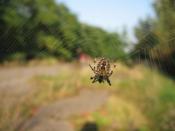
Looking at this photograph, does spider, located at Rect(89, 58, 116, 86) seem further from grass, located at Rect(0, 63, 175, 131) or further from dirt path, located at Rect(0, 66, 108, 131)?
dirt path, located at Rect(0, 66, 108, 131)

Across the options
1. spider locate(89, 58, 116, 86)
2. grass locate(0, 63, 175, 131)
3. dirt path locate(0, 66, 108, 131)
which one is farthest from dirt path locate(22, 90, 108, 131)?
spider locate(89, 58, 116, 86)

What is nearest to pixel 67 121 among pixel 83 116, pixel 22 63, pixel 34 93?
pixel 83 116

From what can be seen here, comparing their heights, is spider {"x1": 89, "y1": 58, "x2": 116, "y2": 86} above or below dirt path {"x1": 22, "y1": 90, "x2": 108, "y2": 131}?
below

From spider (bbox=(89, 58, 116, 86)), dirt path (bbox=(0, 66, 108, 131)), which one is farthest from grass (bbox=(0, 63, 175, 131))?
spider (bbox=(89, 58, 116, 86))

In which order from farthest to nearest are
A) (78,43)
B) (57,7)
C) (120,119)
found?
(57,7) → (120,119) → (78,43)

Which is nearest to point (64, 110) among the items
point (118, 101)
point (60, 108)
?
point (60, 108)

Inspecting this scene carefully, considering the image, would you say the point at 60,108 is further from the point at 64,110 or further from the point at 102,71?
the point at 102,71

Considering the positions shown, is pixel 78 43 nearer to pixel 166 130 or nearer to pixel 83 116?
pixel 166 130

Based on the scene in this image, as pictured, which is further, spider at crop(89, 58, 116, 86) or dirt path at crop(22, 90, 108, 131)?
dirt path at crop(22, 90, 108, 131)

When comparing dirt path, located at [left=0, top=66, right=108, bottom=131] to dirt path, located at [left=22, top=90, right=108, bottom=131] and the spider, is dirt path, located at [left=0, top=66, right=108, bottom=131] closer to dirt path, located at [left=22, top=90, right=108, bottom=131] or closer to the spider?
dirt path, located at [left=22, top=90, right=108, bottom=131]
